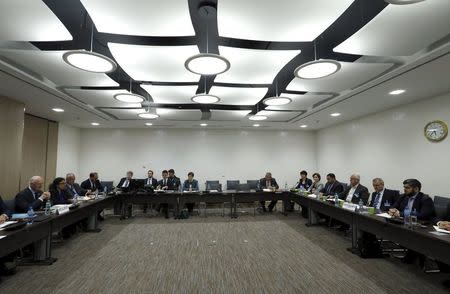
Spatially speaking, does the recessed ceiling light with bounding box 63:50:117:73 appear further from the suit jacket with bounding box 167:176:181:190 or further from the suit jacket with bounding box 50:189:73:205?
the suit jacket with bounding box 167:176:181:190

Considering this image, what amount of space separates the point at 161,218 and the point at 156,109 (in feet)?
9.58

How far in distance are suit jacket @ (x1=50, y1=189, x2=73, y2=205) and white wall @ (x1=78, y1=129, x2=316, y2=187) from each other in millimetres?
4045

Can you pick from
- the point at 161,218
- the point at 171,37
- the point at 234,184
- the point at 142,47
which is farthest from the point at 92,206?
the point at 234,184

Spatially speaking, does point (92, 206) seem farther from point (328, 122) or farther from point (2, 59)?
point (328, 122)

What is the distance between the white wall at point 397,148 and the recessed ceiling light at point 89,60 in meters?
5.76

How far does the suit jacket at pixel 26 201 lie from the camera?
3.72 m

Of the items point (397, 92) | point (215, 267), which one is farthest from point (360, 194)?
point (215, 267)

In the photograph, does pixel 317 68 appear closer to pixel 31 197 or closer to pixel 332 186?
pixel 332 186

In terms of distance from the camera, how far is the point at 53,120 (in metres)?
7.15

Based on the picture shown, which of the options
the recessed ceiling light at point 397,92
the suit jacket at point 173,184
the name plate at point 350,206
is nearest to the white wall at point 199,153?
the suit jacket at point 173,184

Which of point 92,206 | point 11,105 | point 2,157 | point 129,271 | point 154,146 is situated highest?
point 11,105

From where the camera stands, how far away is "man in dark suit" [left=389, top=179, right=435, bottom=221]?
3.27 metres

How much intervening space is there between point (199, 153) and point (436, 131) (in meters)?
6.73

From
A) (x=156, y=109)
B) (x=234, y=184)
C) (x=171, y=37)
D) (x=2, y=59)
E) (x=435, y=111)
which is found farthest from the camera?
(x=234, y=184)
